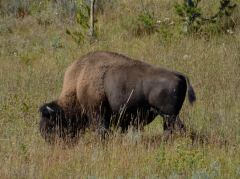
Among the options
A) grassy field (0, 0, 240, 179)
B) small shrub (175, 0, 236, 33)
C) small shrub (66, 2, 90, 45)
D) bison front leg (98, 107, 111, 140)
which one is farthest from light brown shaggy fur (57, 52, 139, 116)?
small shrub (66, 2, 90, 45)

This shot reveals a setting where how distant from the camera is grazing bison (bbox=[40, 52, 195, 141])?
27.6ft

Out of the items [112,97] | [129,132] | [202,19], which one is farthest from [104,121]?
[202,19]

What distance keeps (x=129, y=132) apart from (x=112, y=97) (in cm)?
59

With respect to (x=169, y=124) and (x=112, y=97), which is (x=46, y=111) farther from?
(x=169, y=124)

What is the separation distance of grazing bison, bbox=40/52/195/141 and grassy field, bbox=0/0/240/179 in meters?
0.26

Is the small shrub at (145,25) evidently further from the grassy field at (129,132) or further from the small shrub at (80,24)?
the small shrub at (80,24)

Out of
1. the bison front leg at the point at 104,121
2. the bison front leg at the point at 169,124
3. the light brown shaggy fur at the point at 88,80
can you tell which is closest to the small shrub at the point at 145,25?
the light brown shaggy fur at the point at 88,80

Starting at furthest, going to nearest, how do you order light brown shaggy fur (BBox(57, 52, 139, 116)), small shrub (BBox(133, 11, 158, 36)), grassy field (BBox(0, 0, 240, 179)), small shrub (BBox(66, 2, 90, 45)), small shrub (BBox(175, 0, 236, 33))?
1. small shrub (BBox(133, 11, 158, 36))
2. small shrub (BBox(66, 2, 90, 45))
3. small shrub (BBox(175, 0, 236, 33))
4. light brown shaggy fur (BBox(57, 52, 139, 116))
5. grassy field (BBox(0, 0, 240, 179))

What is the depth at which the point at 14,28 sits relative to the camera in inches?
704

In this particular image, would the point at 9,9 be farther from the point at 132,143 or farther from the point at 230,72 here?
the point at 132,143

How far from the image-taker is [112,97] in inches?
348

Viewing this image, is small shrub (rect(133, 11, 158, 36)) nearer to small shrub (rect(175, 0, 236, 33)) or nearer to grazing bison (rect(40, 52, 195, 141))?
small shrub (rect(175, 0, 236, 33))

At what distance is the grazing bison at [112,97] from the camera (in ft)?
27.6

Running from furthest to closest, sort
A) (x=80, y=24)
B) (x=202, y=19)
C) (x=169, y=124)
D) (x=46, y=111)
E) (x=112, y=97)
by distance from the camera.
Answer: (x=80, y=24) < (x=202, y=19) < (x=112, y=97) < (x=46, y=111) < (x=169, y=124)
